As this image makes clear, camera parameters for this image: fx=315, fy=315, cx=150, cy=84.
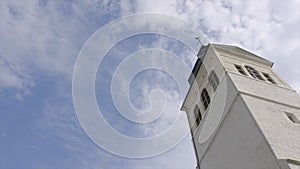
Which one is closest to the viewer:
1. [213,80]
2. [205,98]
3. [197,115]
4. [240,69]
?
[213,80]

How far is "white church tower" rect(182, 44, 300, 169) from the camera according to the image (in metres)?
17.0

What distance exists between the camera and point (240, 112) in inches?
771

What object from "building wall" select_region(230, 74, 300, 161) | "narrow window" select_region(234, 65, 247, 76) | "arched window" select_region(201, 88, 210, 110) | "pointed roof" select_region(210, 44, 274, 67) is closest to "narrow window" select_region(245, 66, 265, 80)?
"narrow window" select_region(234, 65, 247, 76)

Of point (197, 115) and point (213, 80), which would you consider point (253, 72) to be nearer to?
point (213, 80)

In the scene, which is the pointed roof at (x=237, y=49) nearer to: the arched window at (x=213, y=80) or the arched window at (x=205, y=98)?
the arched window at (x=213, y=80)

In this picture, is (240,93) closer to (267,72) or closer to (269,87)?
(269,87)

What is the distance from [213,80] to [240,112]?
5531mm

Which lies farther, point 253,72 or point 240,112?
point 253,72

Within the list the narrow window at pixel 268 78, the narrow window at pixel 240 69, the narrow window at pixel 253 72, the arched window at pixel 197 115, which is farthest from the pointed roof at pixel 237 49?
the arched window at pixel 197 115

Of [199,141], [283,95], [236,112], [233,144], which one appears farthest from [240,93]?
[199,141]

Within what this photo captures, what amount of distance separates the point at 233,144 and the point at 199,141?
5577 millimetres

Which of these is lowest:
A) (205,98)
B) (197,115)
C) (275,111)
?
(275,111)

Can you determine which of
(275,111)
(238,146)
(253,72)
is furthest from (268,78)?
(238,146)

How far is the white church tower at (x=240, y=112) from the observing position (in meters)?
17.0
